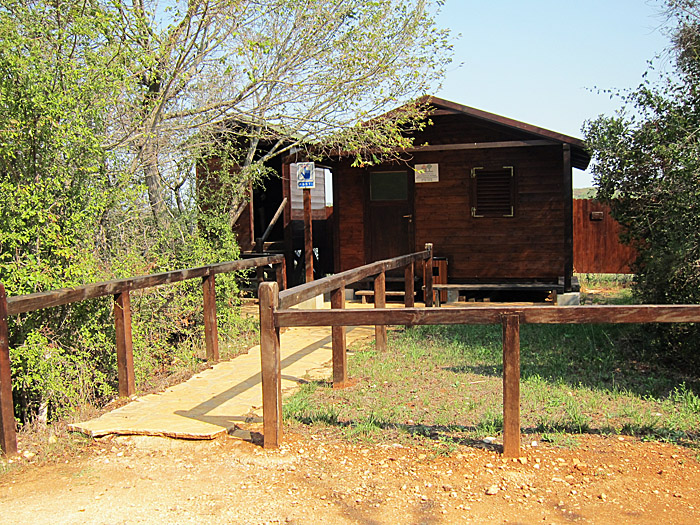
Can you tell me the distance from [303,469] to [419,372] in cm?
261

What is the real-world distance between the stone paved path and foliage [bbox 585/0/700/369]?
362cm

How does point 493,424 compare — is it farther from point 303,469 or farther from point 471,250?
point 471,250

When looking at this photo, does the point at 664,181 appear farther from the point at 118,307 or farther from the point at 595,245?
the point at 595,245

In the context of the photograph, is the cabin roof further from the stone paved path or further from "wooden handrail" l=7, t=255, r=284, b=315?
"wooden handrail" l=7, t=255, r=284, b=315

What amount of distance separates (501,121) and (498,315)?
307 inches

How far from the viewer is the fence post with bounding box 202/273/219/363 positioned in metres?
7.56

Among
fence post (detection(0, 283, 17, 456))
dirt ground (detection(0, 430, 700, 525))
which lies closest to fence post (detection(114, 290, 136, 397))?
dirt ground (detection(0, 430, 700, 525))

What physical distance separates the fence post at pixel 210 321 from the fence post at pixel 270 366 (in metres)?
3.08

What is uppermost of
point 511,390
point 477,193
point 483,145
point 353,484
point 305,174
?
point 483,145

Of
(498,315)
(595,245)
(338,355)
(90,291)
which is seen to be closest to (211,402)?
(338,355)

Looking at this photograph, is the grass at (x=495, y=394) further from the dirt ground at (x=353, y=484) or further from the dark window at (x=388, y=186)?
the dark window at (x=388, y=186)

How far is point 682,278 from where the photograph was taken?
6738 millimetres

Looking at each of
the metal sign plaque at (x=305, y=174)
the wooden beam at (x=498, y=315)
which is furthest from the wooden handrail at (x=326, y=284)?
the metal sign plaque at (x=305, y=174)

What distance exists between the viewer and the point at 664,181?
22.7 ft
